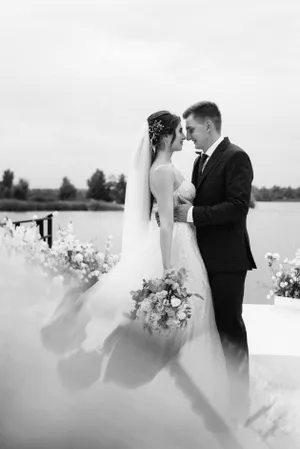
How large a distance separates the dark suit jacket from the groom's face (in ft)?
0.22

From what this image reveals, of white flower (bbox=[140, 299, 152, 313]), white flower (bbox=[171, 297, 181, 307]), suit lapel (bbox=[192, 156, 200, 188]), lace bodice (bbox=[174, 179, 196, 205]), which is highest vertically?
suit lapel (bbox=[192, 156, 200, 188])

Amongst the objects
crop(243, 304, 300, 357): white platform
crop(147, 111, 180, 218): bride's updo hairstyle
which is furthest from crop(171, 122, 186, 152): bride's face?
crop(243, 304, 300, 357): white platform

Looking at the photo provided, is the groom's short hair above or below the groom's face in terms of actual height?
above

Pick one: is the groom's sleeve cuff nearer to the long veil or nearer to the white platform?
the long veil

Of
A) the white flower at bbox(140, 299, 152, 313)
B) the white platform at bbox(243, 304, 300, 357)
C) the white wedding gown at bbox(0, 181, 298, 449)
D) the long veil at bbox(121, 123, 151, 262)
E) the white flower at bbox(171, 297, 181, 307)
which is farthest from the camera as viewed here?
the white platform at bbox(243, 304, 300, 357)

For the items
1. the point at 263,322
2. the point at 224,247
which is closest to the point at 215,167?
the point at 224,247

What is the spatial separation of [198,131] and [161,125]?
10.1 inches

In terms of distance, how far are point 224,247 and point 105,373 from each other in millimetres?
2055

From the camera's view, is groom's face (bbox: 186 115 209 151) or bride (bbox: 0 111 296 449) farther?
groom's face (bbox: 186 115 209 151)

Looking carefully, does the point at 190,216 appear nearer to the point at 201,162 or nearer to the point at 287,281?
the point at 201,162

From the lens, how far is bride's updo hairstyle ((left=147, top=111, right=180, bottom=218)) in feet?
7.18

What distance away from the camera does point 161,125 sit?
86.4 inches

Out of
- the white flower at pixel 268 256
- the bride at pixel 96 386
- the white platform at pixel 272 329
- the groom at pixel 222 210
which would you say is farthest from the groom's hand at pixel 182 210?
the white flower at pixel 268 256

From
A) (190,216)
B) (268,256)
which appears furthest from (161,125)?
(268,256)
